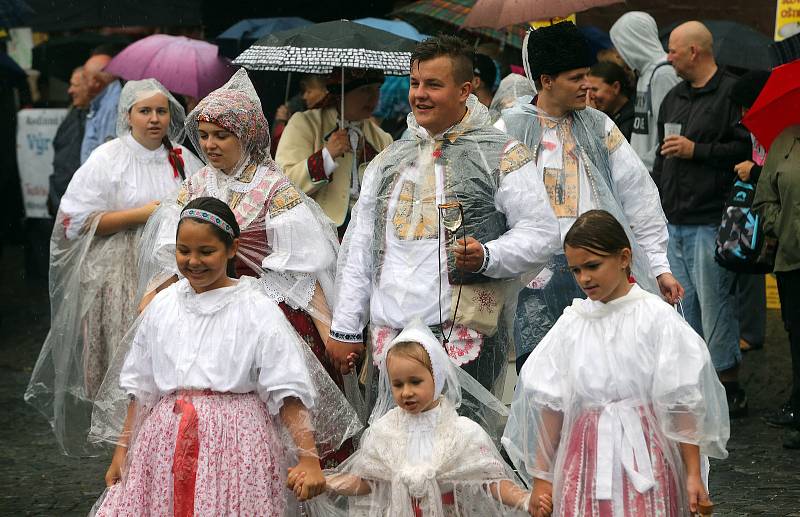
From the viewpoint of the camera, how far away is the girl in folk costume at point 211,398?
17.2ft

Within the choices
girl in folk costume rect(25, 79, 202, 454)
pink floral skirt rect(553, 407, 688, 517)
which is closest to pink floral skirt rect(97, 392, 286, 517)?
pink floral skirt rect(553, 407, 688, 517)

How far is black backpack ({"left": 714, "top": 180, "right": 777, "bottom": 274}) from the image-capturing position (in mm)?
8109

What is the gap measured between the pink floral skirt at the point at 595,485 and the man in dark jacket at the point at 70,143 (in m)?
7.21

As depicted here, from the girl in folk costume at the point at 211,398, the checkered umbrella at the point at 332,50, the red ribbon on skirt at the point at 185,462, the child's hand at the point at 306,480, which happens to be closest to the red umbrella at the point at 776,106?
the checkered umbrella at the point at 332,50

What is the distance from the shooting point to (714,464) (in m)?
7.71

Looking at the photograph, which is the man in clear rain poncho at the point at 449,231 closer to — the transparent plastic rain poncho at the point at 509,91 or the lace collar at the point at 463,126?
the lace collar at the point at 463,126

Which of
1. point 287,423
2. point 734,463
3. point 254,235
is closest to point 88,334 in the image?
point 254,235

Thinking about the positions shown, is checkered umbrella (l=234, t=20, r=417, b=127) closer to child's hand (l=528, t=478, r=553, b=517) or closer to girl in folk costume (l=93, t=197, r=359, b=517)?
girl in folk costume (l=93, t=197, r=359, b=517)

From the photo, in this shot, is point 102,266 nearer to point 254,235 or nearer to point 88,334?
point 88,334

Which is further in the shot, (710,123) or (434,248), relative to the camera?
(710,123)

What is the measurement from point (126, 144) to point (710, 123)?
352 cm

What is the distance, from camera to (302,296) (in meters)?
6.25

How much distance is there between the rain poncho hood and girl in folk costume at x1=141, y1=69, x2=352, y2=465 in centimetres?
448

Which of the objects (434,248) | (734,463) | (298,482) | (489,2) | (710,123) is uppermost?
(489,2)
